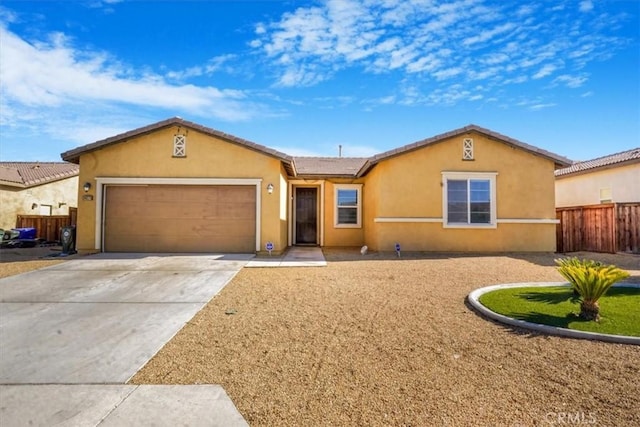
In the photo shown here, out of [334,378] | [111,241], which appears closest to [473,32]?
[334,378]

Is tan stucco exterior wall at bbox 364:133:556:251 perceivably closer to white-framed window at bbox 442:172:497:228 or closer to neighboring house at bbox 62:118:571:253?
neighboring house at bbox 62:118:571:253

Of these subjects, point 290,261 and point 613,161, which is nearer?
point 290,261

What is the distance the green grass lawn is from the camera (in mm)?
4562

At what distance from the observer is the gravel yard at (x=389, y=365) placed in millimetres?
2871

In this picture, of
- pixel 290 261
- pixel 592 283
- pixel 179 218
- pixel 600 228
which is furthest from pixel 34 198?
pixel 600 228

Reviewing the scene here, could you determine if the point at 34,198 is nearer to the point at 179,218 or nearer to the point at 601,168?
the point at 179,218

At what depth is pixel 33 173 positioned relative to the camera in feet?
67.3

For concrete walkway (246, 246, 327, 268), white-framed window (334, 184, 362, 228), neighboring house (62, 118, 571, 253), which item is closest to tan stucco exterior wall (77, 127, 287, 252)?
neighboring house (62, 118, 571, 253)

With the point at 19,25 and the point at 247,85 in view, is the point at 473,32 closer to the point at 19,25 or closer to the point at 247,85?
the point at 247,85

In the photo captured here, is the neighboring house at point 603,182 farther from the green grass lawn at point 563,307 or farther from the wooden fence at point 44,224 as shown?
the wooden fence at point 44,224

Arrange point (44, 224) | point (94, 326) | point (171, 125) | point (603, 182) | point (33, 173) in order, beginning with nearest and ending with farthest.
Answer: point (94, 326) → point (171, 125) → point (603, 182) → point (44, 224) → point (33, 173)

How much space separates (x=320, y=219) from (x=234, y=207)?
15.0 ft

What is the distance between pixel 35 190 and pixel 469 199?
21825mm

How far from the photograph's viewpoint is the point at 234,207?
12055 mm
